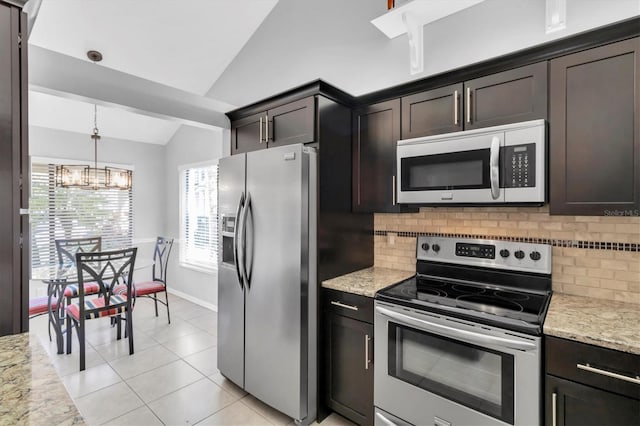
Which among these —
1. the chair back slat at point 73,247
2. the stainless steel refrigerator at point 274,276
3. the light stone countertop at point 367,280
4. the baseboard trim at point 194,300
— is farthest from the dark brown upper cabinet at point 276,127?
A: the chair back slat at point 73,247

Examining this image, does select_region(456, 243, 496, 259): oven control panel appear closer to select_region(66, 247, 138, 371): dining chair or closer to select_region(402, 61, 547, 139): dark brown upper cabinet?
select_region(402, 61, 547, 139): dark brown upper cabinet

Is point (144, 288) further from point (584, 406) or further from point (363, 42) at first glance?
point (584, 406)

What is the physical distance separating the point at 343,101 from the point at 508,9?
1.18m

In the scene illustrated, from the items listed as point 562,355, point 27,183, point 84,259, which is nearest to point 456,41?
point 562,355

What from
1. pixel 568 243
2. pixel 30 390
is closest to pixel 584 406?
pixel 568 243

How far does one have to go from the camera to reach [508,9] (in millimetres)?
2072

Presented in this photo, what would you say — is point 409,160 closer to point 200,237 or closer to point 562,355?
point 562,355

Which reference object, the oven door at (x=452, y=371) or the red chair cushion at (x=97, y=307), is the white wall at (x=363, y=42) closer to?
the oven door at (x=452, y=371)

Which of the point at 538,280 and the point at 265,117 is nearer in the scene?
the point at 538,280

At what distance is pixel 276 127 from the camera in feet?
8.38

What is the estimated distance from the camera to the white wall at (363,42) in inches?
78.1

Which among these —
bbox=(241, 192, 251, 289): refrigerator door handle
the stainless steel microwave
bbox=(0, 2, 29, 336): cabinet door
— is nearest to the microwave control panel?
the stainless steel microwave

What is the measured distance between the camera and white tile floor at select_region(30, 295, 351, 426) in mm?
2289

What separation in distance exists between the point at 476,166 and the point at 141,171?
17.0 feet
